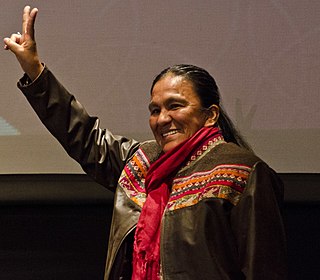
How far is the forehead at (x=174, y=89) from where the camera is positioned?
4.80 feet

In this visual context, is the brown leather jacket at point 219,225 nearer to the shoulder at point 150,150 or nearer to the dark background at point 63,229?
the shoulder at point 150,150

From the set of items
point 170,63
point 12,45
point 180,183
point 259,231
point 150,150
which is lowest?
point 259,231

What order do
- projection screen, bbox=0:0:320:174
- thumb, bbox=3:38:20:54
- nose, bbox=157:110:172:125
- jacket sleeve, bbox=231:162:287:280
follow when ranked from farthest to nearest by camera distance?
projection screen, bbox=0:0:320:174
thumb, bbox=3:38:20:54
nose, bbox=157:110:172:125
jacket sleeve, bbox=231:162:287:280

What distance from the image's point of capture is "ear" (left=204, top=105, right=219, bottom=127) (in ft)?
4.87

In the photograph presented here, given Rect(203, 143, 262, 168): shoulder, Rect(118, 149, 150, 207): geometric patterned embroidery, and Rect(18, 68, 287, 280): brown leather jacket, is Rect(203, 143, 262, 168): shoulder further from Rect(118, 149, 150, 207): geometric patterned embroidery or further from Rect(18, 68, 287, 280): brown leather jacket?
Rect(118, 149, 150, 207): geometric patterned embroidery

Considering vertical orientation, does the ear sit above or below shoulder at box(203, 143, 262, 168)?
above

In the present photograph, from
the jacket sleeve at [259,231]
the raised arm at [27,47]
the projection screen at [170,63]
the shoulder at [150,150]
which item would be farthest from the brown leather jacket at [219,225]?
the projection screen at [170,63]

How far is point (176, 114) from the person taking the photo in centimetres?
144

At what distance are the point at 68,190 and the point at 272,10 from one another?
0.81 m

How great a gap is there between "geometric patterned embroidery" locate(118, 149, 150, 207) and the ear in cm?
18

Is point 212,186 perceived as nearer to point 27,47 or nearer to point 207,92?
point 207,92

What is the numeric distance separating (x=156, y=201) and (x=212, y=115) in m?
0.22

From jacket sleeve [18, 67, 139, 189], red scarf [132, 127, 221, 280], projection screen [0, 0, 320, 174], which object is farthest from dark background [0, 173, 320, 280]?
red scarf [132, 127, 221, 280]

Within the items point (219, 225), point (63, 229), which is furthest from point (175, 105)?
point (63, 229)
